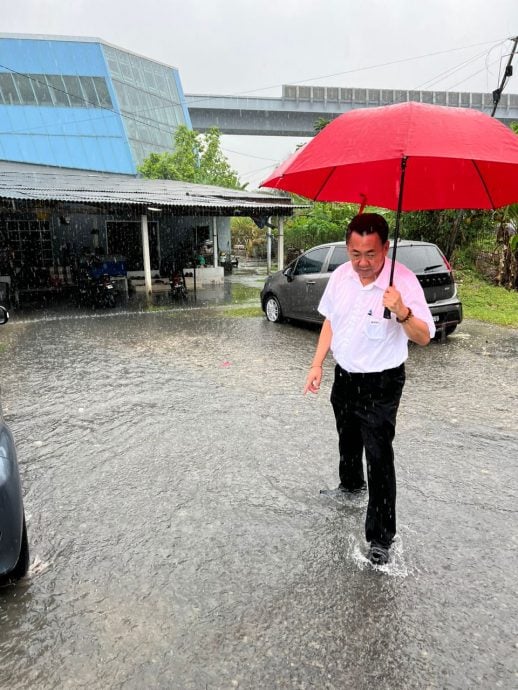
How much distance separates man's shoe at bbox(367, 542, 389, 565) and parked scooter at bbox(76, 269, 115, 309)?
456 inches

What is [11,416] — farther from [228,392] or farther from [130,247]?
[130,247]

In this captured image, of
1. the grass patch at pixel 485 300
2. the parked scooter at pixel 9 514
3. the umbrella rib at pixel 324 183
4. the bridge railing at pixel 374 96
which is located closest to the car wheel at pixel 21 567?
the parked scooter at pixel 9 514

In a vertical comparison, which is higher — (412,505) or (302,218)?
(302,218)

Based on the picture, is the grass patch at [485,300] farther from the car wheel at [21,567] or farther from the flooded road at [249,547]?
the car wheel at [21,567]

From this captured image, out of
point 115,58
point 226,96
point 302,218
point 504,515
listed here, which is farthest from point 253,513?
point 226,96

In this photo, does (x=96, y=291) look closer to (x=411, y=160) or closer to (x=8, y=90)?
(x=411, y=160)

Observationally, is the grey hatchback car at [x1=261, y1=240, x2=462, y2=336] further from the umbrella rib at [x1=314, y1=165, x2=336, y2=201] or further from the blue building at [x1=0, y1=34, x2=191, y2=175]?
the blue building at [x1=0, y1=34, x2=191, y2=175]

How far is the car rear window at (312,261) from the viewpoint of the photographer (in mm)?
8806

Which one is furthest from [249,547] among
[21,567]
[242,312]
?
[242,312]

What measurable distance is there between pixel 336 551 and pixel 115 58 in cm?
4837

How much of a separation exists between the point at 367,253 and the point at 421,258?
5529 mm

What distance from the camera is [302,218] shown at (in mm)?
23766

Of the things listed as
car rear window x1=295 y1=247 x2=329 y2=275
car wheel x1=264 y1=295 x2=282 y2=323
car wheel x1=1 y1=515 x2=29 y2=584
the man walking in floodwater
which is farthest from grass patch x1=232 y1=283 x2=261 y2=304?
car wheel x1=1 y1=515 x2=29 y2=584

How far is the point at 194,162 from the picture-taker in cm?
3083
